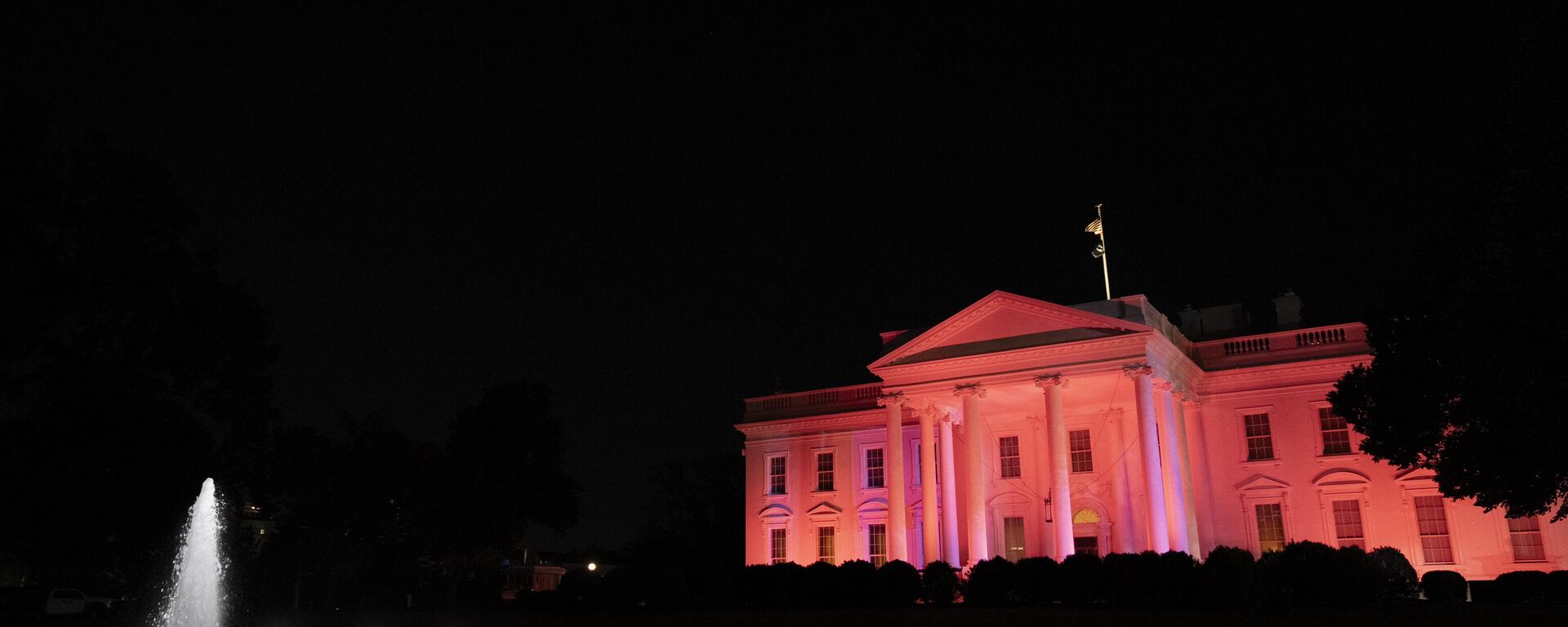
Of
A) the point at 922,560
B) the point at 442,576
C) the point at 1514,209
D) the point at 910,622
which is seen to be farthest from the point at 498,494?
the point at 1514,209

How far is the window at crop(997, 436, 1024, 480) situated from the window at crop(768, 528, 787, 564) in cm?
881

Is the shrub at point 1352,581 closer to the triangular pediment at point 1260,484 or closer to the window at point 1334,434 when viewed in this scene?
the triangular pediment at point 1260,484

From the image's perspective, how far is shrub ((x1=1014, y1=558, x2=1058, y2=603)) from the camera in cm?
2498

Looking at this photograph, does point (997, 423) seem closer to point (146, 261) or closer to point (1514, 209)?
point (1514, 209)

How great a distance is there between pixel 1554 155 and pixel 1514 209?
834mm

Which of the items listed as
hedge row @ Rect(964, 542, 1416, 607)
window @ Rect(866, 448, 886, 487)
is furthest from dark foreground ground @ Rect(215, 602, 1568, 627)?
window @ Rect(866, 448, 886, 487)

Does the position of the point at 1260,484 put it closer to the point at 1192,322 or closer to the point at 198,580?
the point at 1192,322

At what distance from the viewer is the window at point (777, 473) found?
39375mm

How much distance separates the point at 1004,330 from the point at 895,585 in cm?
852

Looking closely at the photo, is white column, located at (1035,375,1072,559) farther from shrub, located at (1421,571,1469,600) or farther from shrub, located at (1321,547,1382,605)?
shrub, located at (1421,571,1469,600)

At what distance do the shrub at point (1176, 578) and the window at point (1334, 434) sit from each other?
11.2 meters

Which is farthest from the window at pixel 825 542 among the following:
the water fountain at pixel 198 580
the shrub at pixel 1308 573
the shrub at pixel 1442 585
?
the water fountain at pixel 198 580

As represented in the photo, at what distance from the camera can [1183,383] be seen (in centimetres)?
3152

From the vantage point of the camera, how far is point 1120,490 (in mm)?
31609
